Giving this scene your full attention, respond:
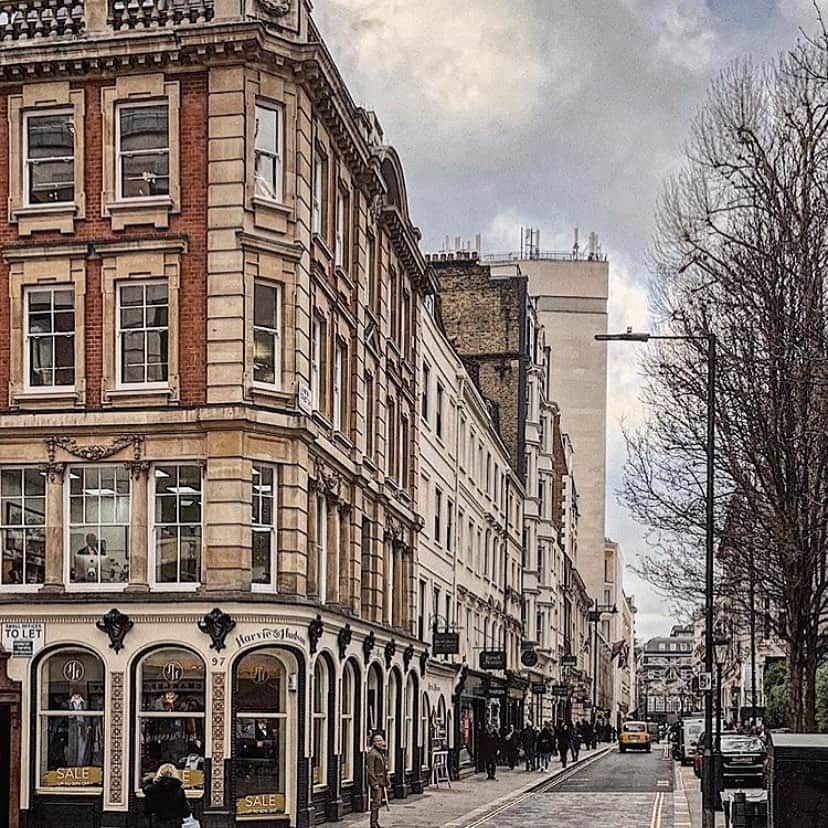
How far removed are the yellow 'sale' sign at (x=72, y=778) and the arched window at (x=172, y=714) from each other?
2.66ft

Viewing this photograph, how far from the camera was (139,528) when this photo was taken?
1082 inches

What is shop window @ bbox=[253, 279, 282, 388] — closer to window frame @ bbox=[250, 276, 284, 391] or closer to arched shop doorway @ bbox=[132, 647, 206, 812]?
window frame @ bbox=[250, 276, 284, 391]

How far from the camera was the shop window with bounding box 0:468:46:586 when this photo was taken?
28.1m

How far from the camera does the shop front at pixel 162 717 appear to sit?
26719mm

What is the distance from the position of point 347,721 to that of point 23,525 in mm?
8012

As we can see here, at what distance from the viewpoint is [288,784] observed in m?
27.4

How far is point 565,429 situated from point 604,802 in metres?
75.2

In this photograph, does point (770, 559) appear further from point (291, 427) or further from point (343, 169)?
point (343, 169)

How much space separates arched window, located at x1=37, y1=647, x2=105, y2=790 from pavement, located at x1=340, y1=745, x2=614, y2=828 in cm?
493

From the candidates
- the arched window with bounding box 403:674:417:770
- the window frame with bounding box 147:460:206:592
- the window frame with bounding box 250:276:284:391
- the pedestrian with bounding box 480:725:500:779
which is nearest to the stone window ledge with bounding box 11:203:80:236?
the window frame with bounding box 250:276:284:391

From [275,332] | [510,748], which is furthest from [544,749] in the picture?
[275,332]

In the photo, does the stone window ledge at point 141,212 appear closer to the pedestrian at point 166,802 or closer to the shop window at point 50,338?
the shop window at point 50,338

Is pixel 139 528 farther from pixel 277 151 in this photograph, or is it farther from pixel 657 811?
pixel 657 811

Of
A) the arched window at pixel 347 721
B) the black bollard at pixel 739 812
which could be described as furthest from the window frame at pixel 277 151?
the black bollard at pixel 739 812
